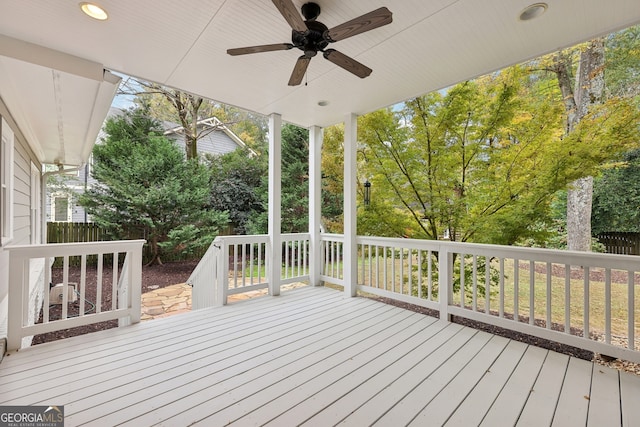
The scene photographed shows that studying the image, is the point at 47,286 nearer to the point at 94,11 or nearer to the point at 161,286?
the point at 94,11

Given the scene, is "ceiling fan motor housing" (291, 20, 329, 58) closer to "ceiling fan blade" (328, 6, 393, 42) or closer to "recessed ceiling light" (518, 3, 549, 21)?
"ceiling fan blade" (328, 6, 393, 42)

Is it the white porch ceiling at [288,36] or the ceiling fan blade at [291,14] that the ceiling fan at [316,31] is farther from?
the white porch ceiling at [288,36]

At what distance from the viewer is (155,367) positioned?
84.9 inches

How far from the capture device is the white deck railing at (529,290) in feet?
7.52

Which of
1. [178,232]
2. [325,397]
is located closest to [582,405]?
[325,397]

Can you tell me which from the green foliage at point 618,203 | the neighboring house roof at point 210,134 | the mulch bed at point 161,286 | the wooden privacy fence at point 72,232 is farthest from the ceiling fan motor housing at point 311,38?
the green foliage at point 618,203

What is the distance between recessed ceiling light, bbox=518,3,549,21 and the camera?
6.52ft

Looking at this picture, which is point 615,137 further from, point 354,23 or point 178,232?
point 178,232

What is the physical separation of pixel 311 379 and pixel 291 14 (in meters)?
2.52

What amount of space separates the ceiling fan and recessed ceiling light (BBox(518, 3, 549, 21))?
118cm

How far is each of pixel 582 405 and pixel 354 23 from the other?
2.92 m

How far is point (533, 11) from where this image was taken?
2.05 metres

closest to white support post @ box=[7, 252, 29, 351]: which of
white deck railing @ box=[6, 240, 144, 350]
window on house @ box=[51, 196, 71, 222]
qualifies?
white deck railing @ box=[6, 240, 144, 350]

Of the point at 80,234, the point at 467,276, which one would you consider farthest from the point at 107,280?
the point at 467,276
